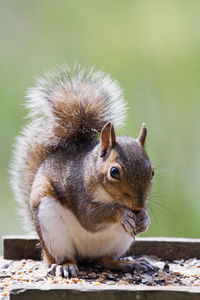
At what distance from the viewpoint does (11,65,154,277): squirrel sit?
2.63 meters

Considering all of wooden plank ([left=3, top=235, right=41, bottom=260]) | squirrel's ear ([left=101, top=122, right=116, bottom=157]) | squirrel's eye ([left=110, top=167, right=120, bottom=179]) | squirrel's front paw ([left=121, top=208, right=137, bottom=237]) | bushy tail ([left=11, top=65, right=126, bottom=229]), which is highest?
bushy tail ([left=11, top=65, right=126, bottom=229])

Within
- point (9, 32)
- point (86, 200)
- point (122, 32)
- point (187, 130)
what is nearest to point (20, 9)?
point (9, 32)

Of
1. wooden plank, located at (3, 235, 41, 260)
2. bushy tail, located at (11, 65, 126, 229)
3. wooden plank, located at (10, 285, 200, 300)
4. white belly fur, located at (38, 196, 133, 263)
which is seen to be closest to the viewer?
wooden plank, located at (10, 285, 200, 300)

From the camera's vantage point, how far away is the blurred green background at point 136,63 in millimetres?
5430

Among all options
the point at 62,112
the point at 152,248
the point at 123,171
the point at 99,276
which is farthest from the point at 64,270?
the point at 62,112

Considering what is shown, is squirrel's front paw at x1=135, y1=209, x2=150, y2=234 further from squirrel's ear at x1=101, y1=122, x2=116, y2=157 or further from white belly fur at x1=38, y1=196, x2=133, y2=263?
squirrel's ear at x1=101, y1=122, x2=116, y2=157

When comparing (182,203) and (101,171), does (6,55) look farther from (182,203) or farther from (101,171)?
(101,171)

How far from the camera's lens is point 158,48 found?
244 inches

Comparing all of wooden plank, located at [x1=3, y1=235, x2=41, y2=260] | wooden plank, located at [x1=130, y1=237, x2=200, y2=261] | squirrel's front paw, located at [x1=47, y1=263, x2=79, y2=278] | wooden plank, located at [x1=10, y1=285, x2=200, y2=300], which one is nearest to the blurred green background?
wooden plank, located at [x1=130, y1=237, x2=200, y2=261]

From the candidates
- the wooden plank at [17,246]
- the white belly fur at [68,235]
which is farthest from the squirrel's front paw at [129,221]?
the wooden plank at [17,246]

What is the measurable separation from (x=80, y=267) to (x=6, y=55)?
4120mm

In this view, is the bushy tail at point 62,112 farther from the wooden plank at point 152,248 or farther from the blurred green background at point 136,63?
the blurred green background at point 136,63

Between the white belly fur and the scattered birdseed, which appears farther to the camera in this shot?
the white belly fur

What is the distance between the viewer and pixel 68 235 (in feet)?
9.53
